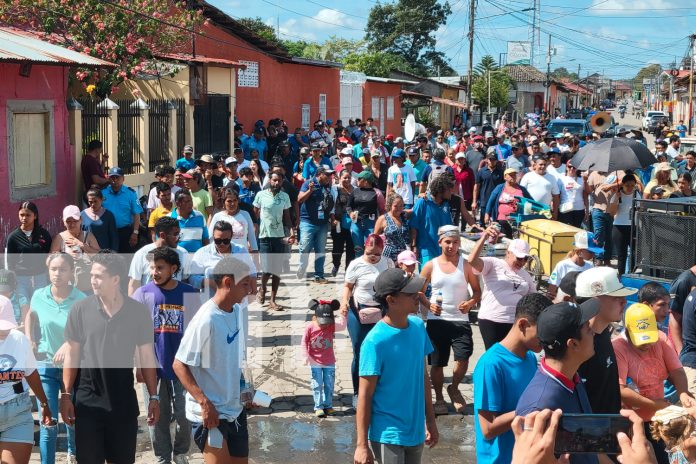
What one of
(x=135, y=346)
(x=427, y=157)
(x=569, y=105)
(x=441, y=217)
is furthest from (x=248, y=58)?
(x=569, y=105)

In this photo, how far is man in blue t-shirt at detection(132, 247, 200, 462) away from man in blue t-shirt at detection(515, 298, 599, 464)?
3.38 m

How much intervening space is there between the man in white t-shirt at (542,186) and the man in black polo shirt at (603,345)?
897 cm

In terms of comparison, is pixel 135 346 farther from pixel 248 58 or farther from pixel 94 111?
pixel 248 58

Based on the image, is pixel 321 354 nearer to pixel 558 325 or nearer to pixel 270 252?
pixel 558 325

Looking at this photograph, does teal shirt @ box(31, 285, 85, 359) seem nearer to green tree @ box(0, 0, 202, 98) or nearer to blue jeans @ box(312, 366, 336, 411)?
blue jeans @ box(312, 366, 336, 411)

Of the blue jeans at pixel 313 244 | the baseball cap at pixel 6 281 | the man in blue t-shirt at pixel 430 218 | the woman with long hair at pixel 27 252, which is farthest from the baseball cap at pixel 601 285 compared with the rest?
the blue jeans at pixel 313 244

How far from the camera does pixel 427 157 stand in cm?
1953

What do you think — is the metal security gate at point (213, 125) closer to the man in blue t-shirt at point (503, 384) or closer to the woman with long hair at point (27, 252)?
the woman with long hair at point (27, 252)

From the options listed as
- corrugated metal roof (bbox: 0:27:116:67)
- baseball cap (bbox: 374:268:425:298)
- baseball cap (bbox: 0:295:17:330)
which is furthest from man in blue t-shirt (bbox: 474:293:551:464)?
corrugated metal roof (bbox: 0:27:116:67)

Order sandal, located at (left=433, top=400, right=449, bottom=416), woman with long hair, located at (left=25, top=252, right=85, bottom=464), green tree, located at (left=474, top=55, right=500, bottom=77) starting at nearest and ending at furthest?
woman with long hair, located at (left=25, top=252, right=85, bottom=464)
sandal, located at (left=433, top=400, right=449, bottom=416)
green tree, located at (left=474, top=55, right=500, bottom=77)

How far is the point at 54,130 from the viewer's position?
550 inches

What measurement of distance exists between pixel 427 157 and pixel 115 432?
14139 mm

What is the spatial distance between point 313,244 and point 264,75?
658 inches

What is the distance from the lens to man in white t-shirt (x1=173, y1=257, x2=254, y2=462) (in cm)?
566
